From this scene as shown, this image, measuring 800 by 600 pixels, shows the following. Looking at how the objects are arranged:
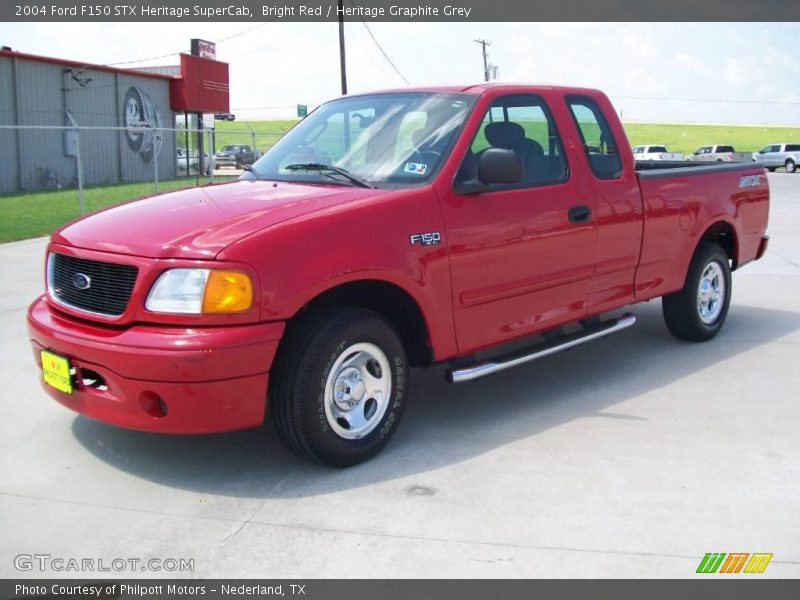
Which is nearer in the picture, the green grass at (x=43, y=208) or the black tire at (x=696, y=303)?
the black tire at (x=696, y=303)

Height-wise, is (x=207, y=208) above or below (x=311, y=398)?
above

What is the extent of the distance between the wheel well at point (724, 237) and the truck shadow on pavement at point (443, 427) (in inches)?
28.9

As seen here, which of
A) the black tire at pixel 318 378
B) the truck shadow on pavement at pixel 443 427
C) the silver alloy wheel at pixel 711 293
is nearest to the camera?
the black tire at pixel 318 378

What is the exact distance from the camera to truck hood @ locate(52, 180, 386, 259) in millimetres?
3744

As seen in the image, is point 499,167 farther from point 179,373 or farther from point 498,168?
point 179,373

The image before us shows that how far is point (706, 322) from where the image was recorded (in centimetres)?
673

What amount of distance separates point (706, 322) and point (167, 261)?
464cm

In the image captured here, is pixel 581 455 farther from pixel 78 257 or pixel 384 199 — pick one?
pixel 78 257

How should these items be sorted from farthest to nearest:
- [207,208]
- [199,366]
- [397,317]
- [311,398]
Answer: [397,317], [207,208], [311,398], [199,366]

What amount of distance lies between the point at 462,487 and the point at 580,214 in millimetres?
2011

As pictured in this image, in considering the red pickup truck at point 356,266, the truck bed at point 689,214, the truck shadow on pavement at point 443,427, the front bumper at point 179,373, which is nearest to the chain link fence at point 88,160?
the truck bed at point 689,214

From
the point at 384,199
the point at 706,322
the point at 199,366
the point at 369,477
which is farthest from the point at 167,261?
the point at 706,322
